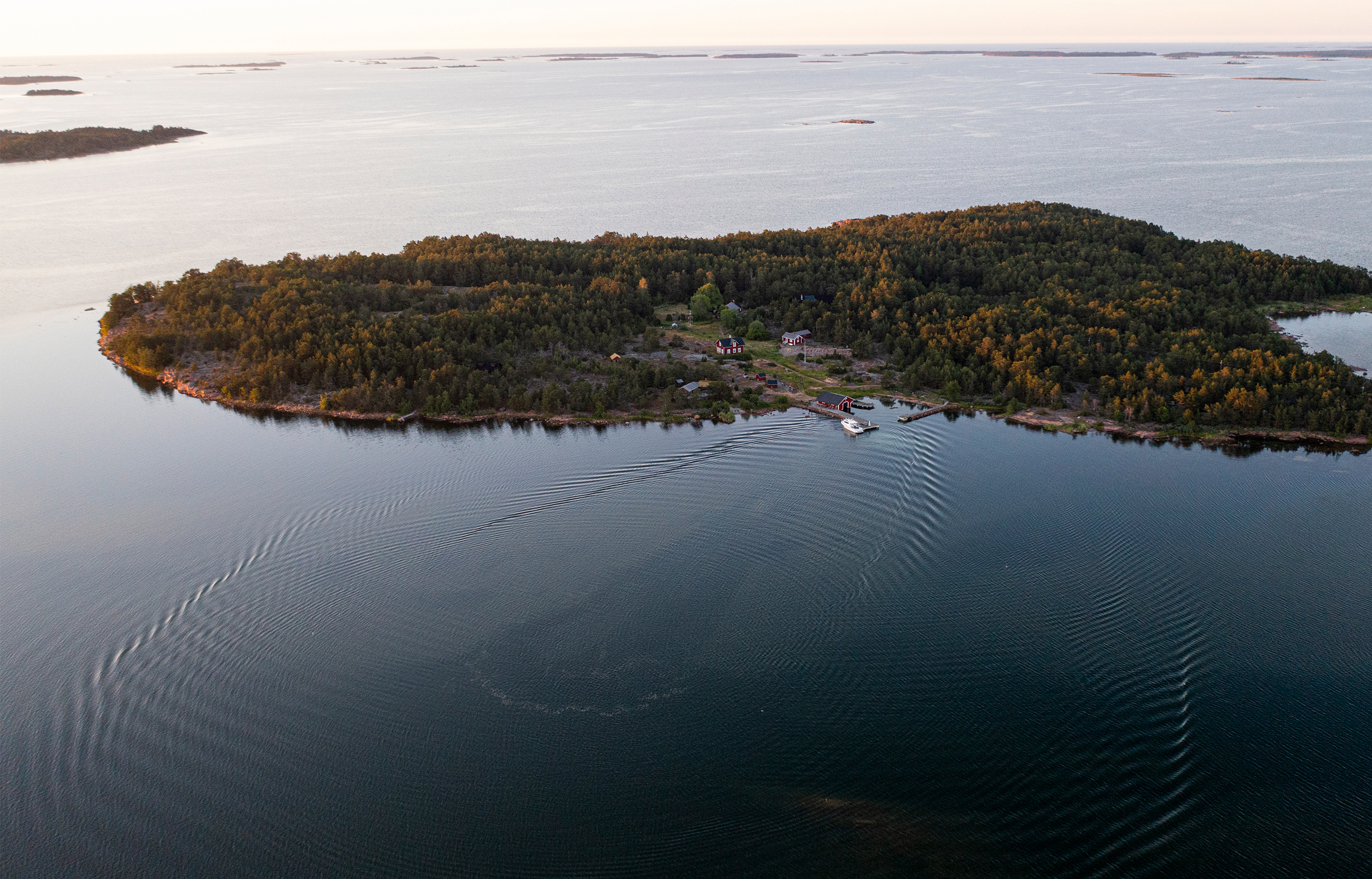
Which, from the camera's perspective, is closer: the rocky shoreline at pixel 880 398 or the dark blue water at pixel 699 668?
the dark blue water at pixel 699 668

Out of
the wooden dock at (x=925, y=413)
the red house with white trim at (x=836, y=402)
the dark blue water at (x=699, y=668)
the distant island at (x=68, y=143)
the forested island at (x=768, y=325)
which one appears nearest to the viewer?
the dark blue water at (x=699, y=668)

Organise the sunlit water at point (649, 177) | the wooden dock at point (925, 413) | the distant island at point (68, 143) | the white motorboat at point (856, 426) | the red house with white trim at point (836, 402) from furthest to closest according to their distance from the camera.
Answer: the distant island at point (68, 143)
the sunlit water at point (649, 177)
the red house with white trim at point (836, 402)
the wooden dock at point (925, 413)
the white motorboat at point (856, 426)

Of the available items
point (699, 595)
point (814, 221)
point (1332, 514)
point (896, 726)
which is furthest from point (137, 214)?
point (1332, 514)

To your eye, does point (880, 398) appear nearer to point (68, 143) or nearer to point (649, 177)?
point (649, 177)

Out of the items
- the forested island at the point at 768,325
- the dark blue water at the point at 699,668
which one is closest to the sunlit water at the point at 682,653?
the dark blue water at the point at 699,668

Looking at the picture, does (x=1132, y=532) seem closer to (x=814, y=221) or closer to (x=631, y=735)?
(x=631, y=735)

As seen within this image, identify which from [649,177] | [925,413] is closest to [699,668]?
[925,413]

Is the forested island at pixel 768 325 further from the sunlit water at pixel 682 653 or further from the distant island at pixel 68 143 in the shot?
the distant island at pixel 68 143
